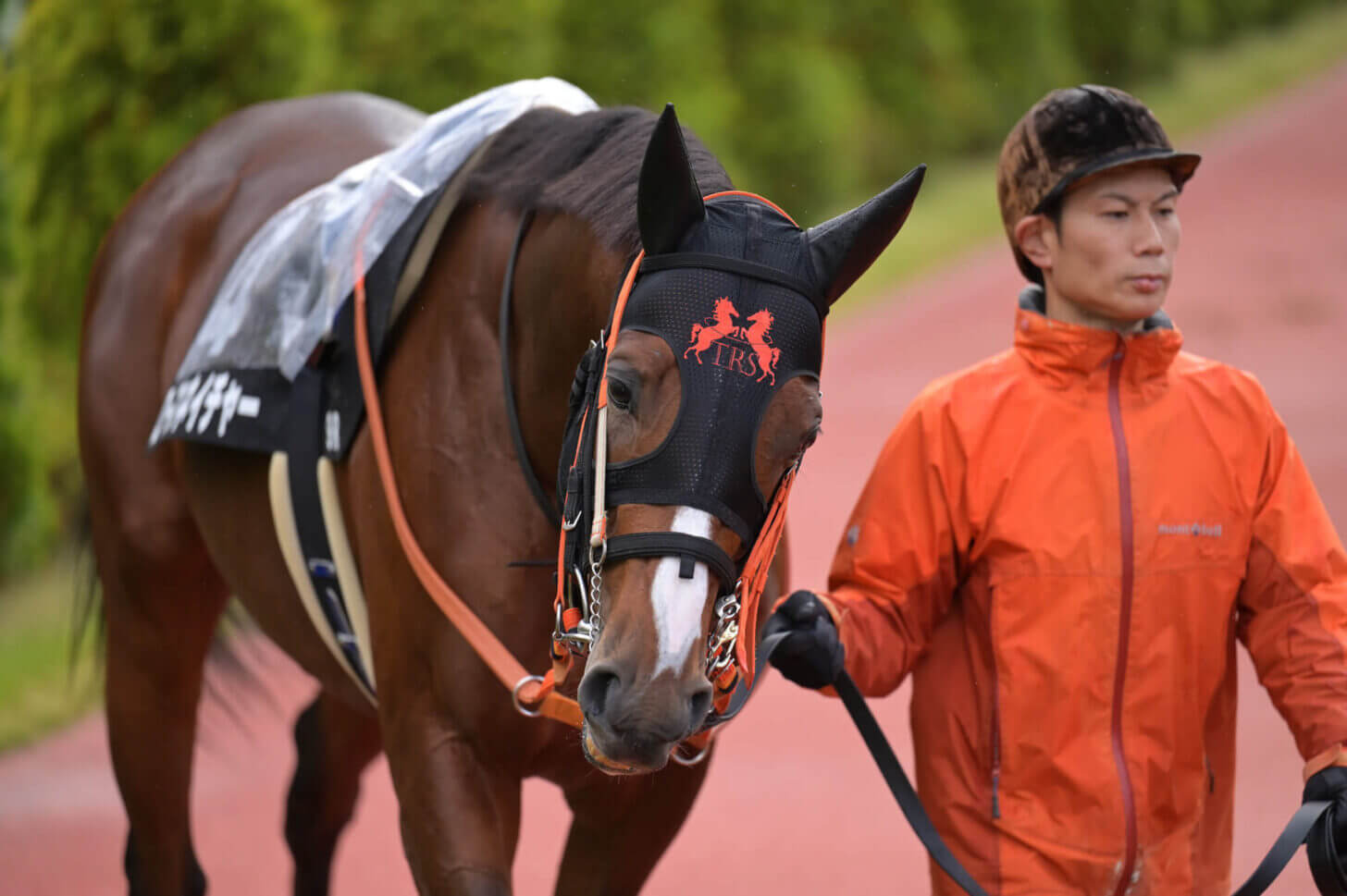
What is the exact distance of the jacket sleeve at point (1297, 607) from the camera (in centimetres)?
211

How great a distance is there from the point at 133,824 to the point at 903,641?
1.88 m

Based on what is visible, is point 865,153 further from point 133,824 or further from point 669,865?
point 133,824

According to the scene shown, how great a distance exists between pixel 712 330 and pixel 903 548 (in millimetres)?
739

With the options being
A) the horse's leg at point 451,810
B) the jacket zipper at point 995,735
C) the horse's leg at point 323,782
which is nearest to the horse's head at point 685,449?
the horse's leg at point 451,810

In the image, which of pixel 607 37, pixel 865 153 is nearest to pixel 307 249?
pixel 607 37

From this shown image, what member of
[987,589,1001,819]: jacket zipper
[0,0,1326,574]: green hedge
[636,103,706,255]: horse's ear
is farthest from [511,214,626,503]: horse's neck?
[0,0,1326,574]: green hedge

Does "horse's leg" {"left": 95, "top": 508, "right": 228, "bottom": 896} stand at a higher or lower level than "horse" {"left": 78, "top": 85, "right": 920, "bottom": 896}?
lower

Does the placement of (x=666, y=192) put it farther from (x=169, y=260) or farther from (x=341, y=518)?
(x=169, y=260)

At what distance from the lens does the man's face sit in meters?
2.23

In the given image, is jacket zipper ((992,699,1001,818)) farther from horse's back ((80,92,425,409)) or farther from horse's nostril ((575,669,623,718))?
horse's back ((80,92,425,409))

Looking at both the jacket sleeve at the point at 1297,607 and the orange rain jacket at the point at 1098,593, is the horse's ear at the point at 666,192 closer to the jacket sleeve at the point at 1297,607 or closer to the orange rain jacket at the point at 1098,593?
the orange rain jacket at the point at 1098,593

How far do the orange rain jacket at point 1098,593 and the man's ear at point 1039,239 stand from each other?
0.09 metres

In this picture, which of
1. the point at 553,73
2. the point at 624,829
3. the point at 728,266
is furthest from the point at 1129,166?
the point at 553,73

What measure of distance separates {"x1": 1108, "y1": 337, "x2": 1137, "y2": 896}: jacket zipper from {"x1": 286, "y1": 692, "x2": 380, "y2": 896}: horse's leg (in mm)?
1849
